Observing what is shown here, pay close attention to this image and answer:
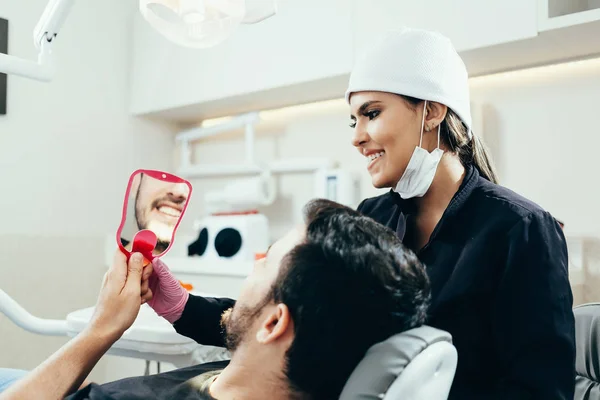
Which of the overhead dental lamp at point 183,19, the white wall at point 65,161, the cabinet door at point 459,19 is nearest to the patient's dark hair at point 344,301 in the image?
the overhead dental lamp at point 183,19

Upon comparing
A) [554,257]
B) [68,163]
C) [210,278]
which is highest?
[68,163]

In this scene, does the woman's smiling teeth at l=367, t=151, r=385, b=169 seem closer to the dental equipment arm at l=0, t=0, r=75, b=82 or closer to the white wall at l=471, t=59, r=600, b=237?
the dental equipment arm at l=0, t=0, r=75, b=82

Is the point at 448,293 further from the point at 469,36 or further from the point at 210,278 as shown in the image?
the point at 210,278

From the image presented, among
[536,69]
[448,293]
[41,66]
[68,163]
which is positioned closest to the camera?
[448,293]

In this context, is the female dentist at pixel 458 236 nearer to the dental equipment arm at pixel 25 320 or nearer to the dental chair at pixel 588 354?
the dental chair at pixel 588 354

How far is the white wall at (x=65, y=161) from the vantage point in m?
2.24

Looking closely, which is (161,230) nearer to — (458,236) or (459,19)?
(458,236)

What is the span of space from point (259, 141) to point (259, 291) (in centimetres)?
166

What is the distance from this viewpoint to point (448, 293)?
106cm

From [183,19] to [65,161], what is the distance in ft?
4.73

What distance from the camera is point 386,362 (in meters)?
0.80

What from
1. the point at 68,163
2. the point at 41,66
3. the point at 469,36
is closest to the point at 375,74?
the point at 469,36

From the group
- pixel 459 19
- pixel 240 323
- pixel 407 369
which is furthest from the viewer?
pixel 459 19

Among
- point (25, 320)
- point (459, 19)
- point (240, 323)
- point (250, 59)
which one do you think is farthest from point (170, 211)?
point (250, 59)
